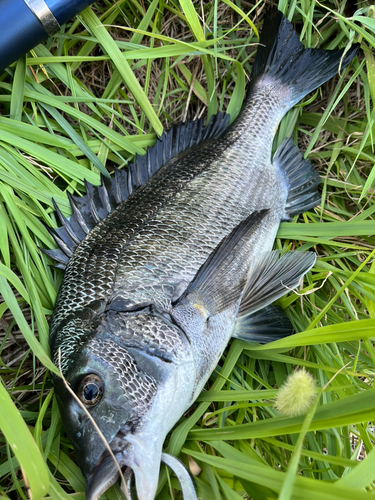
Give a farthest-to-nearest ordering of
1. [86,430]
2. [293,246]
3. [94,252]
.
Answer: [293,246] < [94,252] < [86,430]

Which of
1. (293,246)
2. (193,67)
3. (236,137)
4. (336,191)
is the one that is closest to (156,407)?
(293,246)

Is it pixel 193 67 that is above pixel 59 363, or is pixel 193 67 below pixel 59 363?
above

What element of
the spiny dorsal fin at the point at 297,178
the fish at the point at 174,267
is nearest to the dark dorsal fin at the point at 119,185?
the fish at the point at 174,267

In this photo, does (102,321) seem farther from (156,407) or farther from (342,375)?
(342,375)

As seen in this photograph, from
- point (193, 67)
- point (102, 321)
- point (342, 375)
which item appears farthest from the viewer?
point (193, 67)

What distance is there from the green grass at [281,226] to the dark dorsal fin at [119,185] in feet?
0.29

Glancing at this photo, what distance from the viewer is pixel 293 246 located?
6.65 feet

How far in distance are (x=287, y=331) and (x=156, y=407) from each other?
30.1 inches

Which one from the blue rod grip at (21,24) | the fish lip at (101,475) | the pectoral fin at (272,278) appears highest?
the blue rod grip at (21,24)

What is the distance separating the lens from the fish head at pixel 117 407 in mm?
1187

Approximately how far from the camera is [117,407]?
122cm

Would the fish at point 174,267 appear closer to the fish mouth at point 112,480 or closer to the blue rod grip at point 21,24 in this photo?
the fish mouth at point 112,480

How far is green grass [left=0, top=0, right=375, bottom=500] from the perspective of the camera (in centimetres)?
142

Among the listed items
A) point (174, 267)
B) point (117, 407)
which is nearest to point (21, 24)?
point (174, 267)
